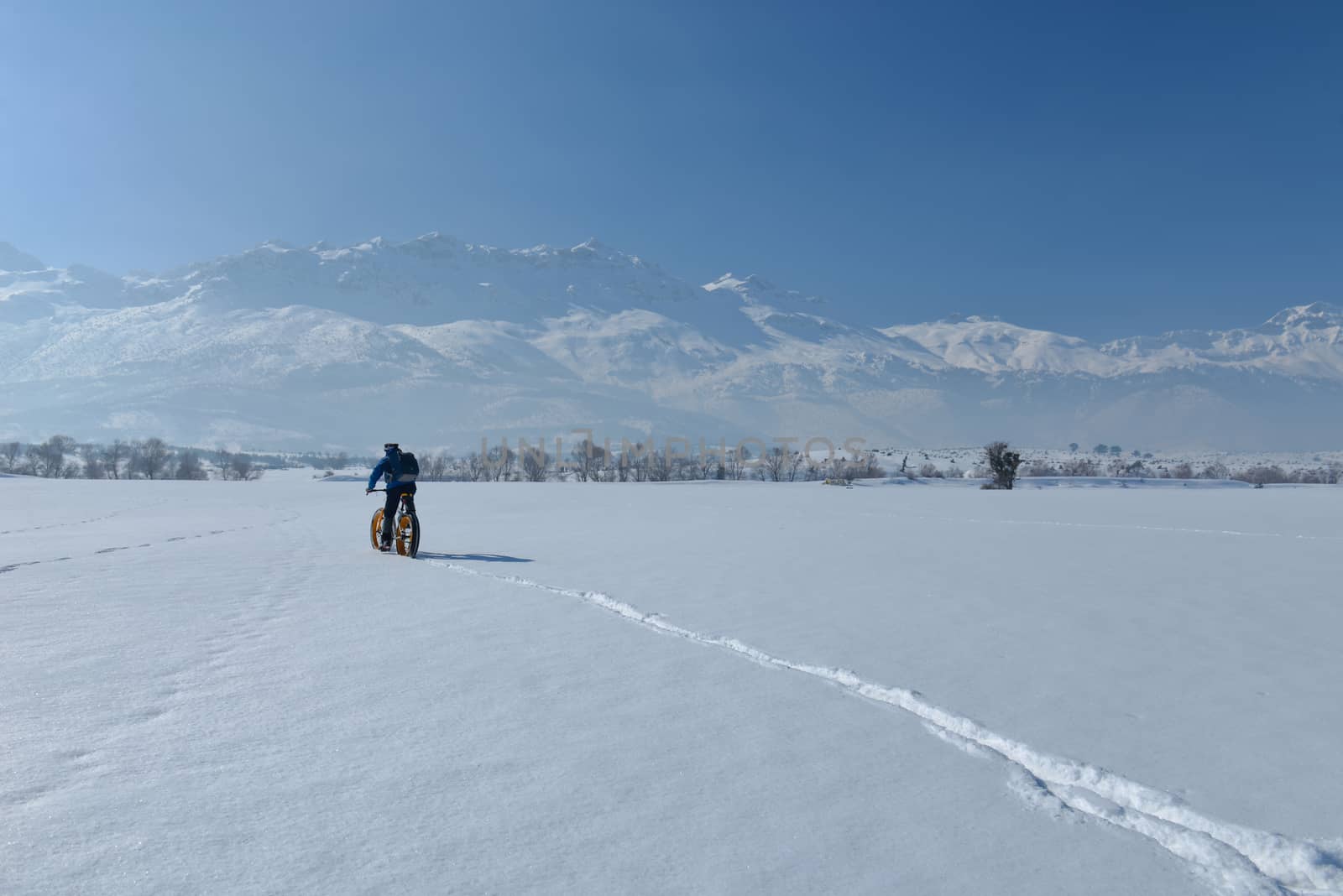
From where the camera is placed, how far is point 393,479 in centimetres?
1210

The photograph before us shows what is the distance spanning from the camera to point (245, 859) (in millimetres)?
2674

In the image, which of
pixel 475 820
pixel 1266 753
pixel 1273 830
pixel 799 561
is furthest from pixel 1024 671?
pixel 799 561

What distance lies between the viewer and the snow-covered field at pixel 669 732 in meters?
2.76

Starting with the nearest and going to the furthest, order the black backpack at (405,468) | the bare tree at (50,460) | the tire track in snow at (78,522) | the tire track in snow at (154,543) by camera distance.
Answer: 1. the tire track in snow at (154,543)
2. the black backpack at (405,468)
3. the tire track in snow at (78,522)
4. the bare tree at (50,460)

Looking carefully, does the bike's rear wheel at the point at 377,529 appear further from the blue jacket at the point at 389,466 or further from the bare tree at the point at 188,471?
the bare tree at the point at 188,471

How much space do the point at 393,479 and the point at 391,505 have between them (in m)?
0.44

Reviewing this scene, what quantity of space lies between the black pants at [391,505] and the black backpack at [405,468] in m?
0.12

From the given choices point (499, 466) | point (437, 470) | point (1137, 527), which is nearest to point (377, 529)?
point (1137, 527)

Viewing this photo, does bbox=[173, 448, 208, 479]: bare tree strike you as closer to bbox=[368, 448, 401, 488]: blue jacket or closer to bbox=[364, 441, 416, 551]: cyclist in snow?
bbox=[364, 441, 416, 551]: cyclist in snow

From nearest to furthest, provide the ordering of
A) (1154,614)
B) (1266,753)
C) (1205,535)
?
1. (1266,753)
2. (1154,614)
3. (1205,535)

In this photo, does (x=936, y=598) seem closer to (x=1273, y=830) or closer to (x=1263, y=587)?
(x=1263, y=587)

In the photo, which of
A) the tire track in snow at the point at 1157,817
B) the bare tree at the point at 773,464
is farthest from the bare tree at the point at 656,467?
the tire track in snow at the point at 1157,817

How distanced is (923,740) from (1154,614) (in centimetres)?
468

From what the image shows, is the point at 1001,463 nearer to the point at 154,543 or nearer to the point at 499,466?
the point at 154,543
